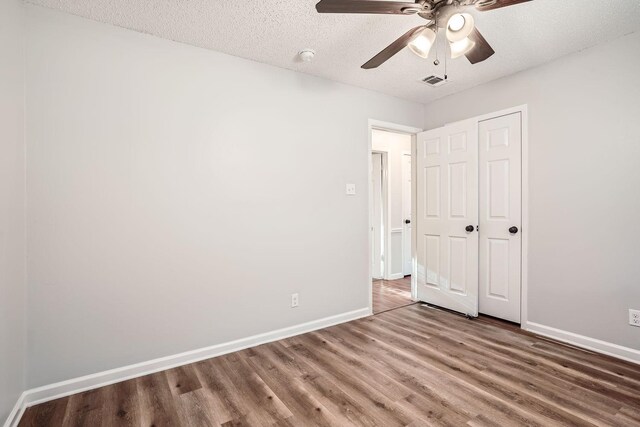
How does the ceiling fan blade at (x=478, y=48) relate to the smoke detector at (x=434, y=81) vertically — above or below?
below

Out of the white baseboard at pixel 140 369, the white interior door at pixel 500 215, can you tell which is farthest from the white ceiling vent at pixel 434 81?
the white baseboard at pixel 140 369

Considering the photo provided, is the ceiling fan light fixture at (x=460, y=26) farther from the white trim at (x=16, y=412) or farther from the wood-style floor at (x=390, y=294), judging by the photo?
the white trim at (x=16, y=412)

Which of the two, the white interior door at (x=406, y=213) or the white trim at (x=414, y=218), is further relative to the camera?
the white interior door at (x=406, y=213)

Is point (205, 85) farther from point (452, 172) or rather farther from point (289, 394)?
point (452, 172)

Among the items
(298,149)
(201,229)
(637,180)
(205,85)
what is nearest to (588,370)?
(637,180)

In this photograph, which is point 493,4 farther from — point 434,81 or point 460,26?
point 434,81

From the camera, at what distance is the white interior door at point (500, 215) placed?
299cm

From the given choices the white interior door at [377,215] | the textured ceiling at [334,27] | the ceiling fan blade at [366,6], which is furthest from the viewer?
the white interior door at [377,215]

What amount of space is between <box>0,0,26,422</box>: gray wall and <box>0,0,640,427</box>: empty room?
0.02 m

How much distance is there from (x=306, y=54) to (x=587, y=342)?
329 cm

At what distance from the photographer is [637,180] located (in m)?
2.27

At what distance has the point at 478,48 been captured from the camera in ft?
6.10

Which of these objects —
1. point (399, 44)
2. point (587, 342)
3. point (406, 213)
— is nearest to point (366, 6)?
point (399, 44)

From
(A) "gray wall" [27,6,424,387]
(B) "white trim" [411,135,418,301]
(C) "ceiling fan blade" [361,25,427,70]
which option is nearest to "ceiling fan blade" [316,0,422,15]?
(C) "ceiling fan blade" [361,25,427,70]
